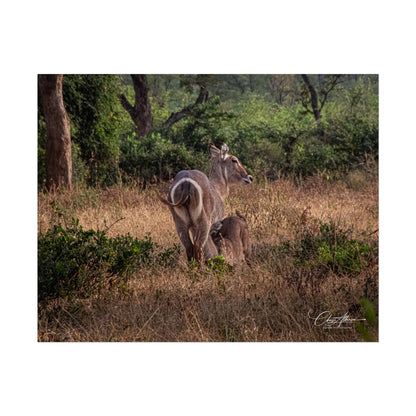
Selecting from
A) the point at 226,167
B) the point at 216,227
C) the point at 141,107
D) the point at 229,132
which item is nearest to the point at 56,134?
the point at 229,132

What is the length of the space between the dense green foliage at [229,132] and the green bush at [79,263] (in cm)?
475

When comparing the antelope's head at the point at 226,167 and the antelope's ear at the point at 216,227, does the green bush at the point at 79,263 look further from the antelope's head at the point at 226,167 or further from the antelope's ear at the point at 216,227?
the antelope's head at the point at 226,167

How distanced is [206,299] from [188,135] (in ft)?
25.1

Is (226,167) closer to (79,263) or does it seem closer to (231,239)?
(231,239)

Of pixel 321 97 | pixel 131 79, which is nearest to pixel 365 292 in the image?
pixel 321 97

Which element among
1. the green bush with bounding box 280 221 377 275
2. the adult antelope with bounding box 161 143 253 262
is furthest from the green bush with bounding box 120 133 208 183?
the green bush with bounding box 280 221 377 275

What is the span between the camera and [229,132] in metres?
Answer: 12.3

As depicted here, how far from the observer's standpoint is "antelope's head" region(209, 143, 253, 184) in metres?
7.93

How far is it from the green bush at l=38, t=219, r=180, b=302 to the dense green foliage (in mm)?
4749

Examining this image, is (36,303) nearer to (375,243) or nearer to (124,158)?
(375,243)

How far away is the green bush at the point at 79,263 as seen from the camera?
19.3ft

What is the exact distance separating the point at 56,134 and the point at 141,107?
14.1 ft

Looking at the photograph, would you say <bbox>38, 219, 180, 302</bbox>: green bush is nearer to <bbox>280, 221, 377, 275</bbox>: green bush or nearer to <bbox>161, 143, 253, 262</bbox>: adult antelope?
<bbox>161, 143, 253, 262</bbox>: adult antelope

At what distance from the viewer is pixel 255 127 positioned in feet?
40.2
